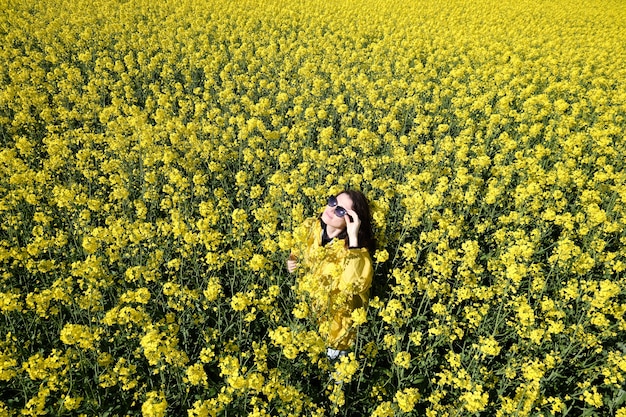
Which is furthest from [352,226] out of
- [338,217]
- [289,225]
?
[289,225]

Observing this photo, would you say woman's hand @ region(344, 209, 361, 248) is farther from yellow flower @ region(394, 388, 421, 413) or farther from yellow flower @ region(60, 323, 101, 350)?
yellow flower @ region(60, 323, 101, 350)

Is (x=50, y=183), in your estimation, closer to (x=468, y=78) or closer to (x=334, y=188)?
(x=334, y=188)

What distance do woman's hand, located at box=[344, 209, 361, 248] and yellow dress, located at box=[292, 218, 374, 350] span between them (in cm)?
8

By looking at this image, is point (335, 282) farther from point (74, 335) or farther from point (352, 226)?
point (74, 335)

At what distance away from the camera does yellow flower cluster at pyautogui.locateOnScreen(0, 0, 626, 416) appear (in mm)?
3299

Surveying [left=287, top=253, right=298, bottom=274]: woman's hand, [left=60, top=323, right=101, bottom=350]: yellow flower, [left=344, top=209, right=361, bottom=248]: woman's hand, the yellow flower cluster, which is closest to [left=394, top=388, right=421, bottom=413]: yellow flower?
the yellow flower cluster

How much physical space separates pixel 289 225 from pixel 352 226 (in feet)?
4.31

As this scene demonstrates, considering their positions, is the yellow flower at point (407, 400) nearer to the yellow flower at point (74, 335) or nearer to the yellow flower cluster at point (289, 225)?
the yellow flower cluster at point (289, 225)

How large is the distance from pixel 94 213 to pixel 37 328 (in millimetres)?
1808

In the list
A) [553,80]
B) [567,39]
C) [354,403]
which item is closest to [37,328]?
[354,403]

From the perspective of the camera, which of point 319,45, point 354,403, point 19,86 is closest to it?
point 354,403

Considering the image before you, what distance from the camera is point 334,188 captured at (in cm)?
537

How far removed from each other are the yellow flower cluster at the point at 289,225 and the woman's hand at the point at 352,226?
0.26 metres

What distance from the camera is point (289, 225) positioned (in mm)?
4734
